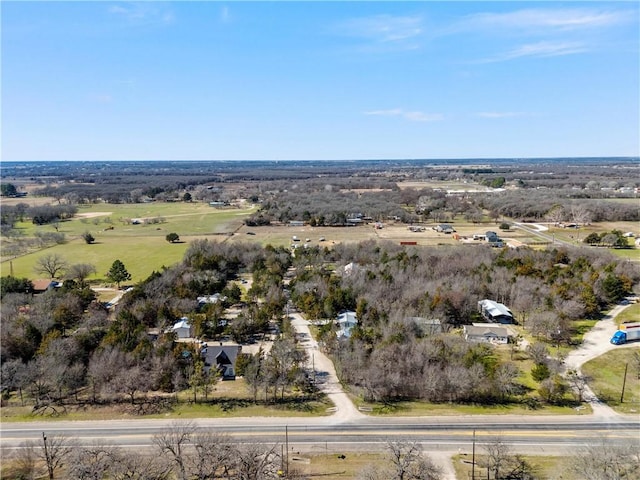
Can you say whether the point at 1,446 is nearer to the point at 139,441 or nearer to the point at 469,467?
the point at 139,441

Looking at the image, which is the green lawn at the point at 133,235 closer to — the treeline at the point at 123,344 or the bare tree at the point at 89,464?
the treeline at the point at 123,344

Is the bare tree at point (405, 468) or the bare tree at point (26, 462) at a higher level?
the bare tree at point (405, 468)

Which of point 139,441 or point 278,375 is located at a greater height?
point 278,375

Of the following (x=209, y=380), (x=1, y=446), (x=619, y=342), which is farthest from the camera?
(x=619, y=342)

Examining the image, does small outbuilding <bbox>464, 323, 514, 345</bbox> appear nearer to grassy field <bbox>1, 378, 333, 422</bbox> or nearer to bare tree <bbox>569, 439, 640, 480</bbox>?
bare tree <bbox>569, 439, 640, 480</bbox>

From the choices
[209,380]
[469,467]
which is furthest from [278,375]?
[469,467]

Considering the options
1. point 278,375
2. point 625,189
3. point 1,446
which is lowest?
point 1,446

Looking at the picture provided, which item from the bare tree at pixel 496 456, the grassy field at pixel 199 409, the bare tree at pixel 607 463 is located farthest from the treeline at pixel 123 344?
the bare tree at pixel 607 463

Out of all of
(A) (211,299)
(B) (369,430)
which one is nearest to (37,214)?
(A) (211,299)
